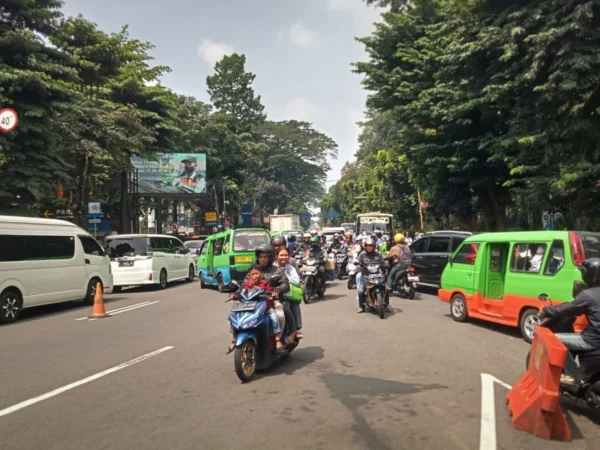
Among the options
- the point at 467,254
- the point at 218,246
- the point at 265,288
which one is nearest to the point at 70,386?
the point at 265,288

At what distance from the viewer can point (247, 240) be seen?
49.7ft

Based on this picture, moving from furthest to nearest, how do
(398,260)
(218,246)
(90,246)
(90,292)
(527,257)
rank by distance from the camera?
(218,246), (90,246), (90,292), (398,260), (527,257)

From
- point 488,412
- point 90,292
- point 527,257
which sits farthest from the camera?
point 90,292

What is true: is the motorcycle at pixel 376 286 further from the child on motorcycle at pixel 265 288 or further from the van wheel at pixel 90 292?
the van wheel at pixel 90 292

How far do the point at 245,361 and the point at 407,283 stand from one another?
8275 mm

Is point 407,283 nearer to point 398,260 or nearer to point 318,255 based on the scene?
point 398,260

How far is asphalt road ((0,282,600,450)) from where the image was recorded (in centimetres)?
431

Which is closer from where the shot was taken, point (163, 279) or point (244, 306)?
point (244, 306)

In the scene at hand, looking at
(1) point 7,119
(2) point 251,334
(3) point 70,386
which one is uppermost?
(1) point 7,119

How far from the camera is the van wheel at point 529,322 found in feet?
26.7

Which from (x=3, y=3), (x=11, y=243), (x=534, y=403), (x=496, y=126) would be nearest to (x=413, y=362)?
(x=534, y=403)

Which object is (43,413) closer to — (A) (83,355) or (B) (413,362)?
(A) (83,355)

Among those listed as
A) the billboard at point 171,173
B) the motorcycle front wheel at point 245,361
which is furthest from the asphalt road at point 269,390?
the billboard at point 171,173

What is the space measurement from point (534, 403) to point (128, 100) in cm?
2650
